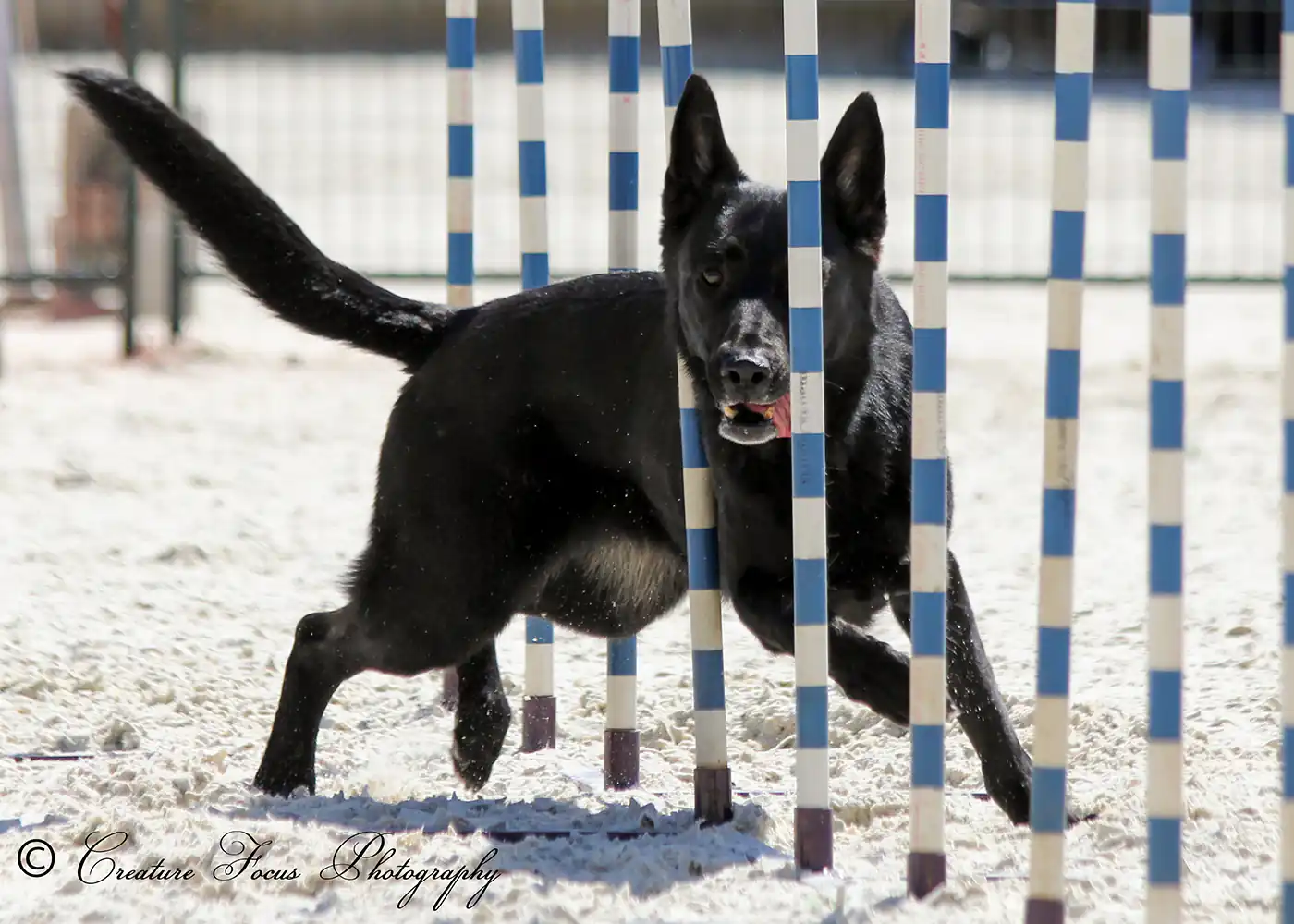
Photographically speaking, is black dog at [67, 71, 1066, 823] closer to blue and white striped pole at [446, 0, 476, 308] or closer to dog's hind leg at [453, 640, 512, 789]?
dog's hind leg at [453, 640, 512, 789]

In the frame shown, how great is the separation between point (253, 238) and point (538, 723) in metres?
1.32

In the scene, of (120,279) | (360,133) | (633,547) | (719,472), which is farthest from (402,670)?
(360,133)

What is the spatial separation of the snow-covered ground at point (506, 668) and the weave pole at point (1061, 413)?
39 centimetres

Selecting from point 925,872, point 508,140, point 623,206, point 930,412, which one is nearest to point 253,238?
point 623,206

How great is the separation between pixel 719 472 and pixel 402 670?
35.6 inches

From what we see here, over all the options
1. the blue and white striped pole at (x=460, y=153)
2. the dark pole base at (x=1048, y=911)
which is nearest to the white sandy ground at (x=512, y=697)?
the dark pole base at (x=1048, y=911)

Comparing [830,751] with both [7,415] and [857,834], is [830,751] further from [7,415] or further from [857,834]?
[7,415]

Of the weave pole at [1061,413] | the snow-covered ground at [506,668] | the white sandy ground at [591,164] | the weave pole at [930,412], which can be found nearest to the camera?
the weave pole at [1061,413]

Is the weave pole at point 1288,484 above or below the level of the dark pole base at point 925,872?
above

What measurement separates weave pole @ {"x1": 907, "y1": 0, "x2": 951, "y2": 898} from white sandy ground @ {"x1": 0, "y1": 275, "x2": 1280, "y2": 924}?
0.29 m

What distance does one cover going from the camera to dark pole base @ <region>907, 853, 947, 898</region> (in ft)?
9.04

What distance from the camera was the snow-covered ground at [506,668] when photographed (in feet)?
9.45

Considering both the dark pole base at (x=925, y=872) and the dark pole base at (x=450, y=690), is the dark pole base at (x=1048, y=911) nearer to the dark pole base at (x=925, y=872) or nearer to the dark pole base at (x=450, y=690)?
the dark pole base at (x=925, y=872)
